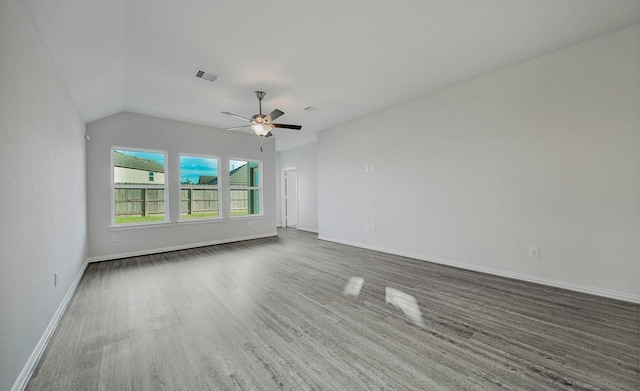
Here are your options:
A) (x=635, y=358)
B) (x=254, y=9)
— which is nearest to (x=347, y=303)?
(x=635, y=358)

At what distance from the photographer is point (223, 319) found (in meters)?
2.33

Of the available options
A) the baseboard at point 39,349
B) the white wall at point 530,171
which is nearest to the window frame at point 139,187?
the baseboard at point 39,349

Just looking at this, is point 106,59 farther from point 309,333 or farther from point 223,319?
point 309,333

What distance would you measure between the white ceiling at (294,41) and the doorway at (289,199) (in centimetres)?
487

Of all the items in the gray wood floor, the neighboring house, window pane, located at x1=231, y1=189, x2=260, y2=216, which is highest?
the neighboring house

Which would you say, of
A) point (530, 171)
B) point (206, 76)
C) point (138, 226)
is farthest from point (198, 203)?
point (530, 171)

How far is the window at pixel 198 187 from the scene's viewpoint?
17.8 feet

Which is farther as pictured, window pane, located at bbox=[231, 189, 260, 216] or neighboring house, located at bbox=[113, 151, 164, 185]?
window pane, located at bbox=[231, 189, 260, 216]

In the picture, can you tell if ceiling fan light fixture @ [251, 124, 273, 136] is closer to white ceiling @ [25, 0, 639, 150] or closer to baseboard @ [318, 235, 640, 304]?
white ceiling @ [25, 0, 639, 150]

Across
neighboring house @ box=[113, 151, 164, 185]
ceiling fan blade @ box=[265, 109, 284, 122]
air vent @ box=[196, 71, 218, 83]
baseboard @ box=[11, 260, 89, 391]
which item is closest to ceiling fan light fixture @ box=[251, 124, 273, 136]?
ceiling fan blade @ box=[265, 109, 284, 122]

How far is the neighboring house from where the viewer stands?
465cm

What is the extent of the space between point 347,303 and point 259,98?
3348mm

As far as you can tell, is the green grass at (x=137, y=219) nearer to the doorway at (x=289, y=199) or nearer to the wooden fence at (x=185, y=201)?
the wooden fence at (x=185, y=201)

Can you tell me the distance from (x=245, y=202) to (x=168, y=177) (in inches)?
75.8
